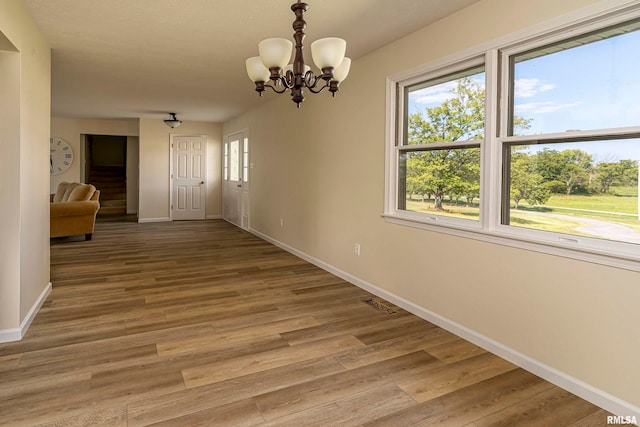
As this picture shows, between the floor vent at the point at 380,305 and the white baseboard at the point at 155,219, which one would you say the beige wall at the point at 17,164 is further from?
the white baseboard at the point at 155,219

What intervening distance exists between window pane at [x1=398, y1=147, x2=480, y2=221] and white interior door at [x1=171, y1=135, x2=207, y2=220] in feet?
22.3

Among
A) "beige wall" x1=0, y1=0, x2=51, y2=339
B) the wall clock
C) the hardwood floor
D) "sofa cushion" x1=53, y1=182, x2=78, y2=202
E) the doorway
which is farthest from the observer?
the doorway

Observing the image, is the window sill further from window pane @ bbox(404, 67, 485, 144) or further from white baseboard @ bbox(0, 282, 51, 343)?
white baseboard @ bbox(0, 282, 51, 343)

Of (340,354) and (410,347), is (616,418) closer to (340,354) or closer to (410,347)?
(410,347)

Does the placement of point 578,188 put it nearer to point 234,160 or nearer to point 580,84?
point 580,84

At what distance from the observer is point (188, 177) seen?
9.17 metres

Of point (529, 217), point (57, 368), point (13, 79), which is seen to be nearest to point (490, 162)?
point (529, 217)

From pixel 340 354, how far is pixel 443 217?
4.39ft

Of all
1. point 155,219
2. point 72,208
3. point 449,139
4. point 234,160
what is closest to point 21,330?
point 449,139

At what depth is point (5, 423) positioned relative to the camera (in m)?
1.78

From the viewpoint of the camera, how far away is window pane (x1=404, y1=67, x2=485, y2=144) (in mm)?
2762

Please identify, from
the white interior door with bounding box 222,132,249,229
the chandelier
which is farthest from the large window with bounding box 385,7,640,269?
the white interior door with bounding box 222,132,249,229

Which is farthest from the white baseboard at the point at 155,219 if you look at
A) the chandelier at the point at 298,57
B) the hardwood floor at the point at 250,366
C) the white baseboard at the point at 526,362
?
the chandelier at the point at 298,57

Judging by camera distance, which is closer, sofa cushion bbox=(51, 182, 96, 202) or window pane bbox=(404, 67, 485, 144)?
window pane bbox=(404, 67, 485, 144)
